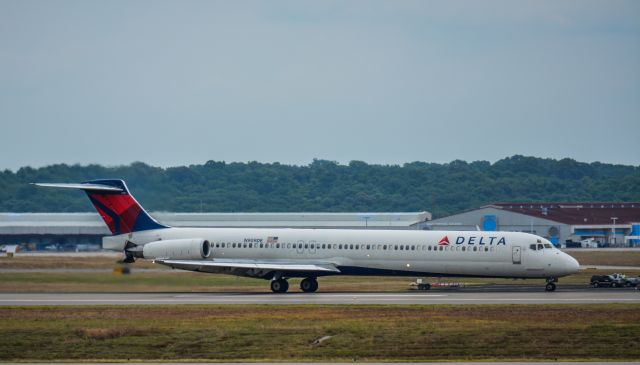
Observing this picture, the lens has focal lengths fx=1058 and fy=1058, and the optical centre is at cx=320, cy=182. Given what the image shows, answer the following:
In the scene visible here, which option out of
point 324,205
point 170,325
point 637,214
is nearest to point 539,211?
point 637,214

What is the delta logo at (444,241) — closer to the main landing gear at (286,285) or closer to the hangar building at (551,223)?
the main landing gear at (286,285)

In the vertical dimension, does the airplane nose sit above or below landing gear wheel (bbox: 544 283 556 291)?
above

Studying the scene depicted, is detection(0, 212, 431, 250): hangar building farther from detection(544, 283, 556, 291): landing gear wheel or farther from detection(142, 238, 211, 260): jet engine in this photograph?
detection(544, 283, 556, 291): landing gear wheel

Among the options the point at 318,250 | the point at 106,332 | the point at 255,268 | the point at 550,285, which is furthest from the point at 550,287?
the point at 106,332

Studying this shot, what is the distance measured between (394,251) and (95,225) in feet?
195

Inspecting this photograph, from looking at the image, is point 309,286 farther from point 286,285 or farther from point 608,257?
point 608,257

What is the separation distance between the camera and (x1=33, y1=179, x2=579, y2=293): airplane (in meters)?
52.5

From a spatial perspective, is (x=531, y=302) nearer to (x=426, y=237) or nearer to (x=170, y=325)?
(x=426, y=237)

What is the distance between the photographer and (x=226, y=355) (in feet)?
108

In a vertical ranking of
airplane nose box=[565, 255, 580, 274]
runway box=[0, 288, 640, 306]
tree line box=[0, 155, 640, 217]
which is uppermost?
tree line box=[0, 155, 640, 217]

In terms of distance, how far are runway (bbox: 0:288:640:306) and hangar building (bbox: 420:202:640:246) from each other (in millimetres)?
55748

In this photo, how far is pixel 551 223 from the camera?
372ft

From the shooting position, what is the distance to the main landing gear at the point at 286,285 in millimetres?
54344

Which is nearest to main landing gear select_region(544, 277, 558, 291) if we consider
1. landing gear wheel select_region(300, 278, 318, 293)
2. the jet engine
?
landing gear wheel select_region(300, 278, 318, 293)
